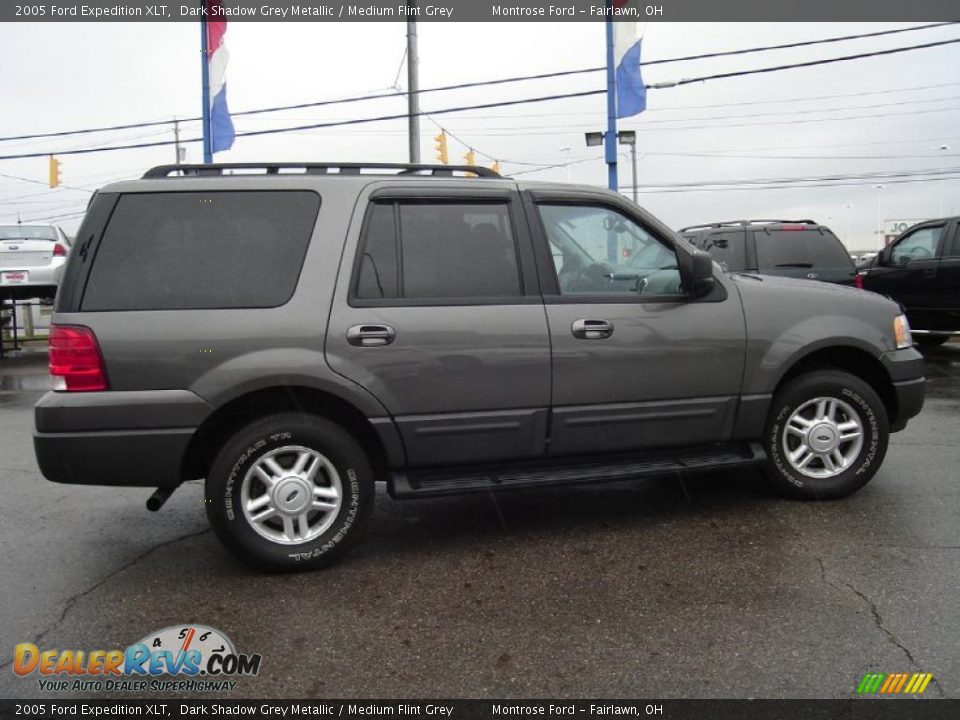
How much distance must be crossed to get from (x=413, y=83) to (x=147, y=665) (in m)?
15.6

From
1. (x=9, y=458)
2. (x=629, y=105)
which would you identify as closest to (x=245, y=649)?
(x=9, y=458)

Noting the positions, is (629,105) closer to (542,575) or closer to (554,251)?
(554,251)

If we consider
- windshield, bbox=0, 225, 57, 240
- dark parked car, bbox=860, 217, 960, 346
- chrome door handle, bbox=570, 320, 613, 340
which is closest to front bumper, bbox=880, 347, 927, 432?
chrome door handle, bbox=570, 320, 613, 340

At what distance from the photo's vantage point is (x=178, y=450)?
3.68 m

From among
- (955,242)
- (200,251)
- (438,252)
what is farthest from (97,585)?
(955,242)

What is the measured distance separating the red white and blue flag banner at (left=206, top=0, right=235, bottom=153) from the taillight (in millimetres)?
14847

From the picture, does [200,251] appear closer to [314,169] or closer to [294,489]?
[314,169]

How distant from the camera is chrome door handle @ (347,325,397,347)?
12.5 feet

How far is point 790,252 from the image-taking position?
10430 millimetres

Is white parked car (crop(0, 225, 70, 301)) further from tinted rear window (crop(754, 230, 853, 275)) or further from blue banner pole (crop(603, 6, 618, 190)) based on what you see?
tinted rear window (crop(754, 230, 853, 275))

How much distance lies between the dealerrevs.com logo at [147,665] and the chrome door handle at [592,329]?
85.9 inches

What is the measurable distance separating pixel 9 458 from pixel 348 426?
4140 mm

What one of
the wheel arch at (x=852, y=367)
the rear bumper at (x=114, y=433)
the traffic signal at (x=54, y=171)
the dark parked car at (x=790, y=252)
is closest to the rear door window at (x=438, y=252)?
the rear bumper at (x=114, y=433)

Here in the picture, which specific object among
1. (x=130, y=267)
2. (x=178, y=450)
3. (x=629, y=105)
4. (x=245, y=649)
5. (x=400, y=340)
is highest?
(x=629, y=105)
